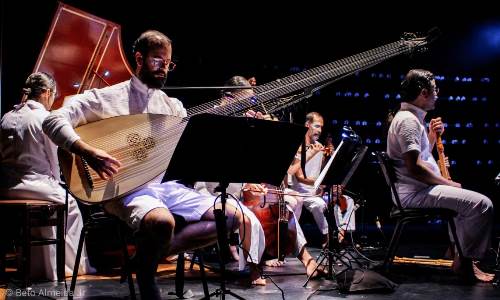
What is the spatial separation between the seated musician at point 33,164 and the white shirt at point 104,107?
1.79 metres

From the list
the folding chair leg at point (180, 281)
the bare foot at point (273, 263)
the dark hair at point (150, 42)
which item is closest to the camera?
the dark hair at point (150, 42)

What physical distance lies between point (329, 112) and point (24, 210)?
721cm

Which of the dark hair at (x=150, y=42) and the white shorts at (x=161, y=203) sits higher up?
the dark hair at (x=150, y=42)

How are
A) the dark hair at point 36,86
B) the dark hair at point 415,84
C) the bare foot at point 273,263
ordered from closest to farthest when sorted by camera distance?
the dark hair at point 415,84, the dark hair at point 36,86, the bare foot at point 273,263

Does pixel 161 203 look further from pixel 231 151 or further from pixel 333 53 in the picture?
pixel 333 53

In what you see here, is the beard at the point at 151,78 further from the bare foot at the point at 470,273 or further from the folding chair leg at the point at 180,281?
the bare foot at the point at 470,273

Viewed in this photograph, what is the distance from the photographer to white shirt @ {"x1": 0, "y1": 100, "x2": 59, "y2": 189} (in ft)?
15.1

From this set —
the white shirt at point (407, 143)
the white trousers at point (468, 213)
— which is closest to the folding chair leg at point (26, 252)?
the white shirt at point (407, 143)

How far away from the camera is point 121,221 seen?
3035mm

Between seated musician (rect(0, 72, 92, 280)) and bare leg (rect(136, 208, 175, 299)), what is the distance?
2.32m

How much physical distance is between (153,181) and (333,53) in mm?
7335

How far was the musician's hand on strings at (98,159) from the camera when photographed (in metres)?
2.63

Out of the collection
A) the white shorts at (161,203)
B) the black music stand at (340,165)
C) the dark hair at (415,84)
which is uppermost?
the dark hair at (415,84)

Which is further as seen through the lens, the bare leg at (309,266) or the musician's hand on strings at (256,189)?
the musician's hand on strings at (256,189)
